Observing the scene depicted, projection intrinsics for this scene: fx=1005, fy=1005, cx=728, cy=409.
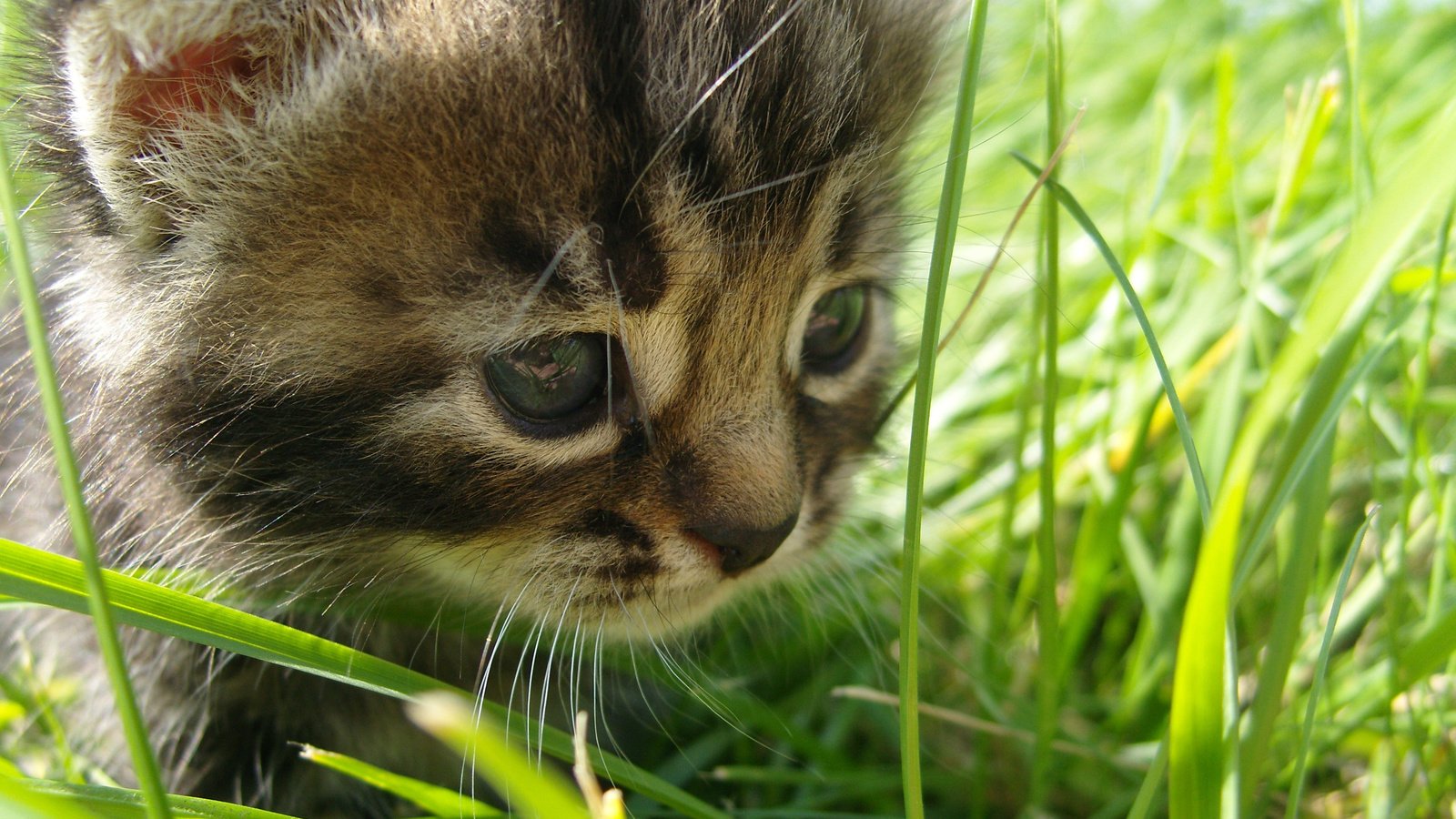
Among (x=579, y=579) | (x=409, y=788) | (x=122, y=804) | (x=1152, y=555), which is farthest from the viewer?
(x=1152, y=555)

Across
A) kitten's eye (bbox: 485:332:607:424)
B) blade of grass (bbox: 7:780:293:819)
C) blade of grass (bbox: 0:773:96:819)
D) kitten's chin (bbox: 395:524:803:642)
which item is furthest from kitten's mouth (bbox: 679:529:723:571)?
blade of grass (bbox: 0:773:96:819)

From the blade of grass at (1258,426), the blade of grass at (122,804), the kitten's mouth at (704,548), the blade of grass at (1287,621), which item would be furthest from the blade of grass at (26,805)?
the blade of grass at (1287,621)

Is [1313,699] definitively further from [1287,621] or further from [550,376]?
[550,376]

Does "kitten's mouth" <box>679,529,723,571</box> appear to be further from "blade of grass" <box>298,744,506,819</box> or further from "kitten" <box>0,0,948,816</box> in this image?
"blade of grass" <box>298,744,506,819</box>

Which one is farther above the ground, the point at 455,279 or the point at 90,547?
the point at 455,279

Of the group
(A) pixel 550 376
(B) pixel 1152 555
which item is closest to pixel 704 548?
(A) pixel 550 376

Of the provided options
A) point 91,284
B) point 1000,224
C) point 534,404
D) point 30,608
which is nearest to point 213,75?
point 91,284

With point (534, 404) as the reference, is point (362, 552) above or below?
below

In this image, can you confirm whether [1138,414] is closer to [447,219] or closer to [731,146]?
[731,146]
